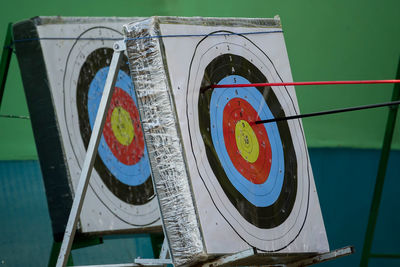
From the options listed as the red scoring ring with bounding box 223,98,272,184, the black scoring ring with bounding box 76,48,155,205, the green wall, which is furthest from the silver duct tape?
the green wall

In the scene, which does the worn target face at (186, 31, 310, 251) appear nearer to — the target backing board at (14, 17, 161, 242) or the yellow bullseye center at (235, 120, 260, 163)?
the yellow bullseye center at (235, 120, 260, 163)


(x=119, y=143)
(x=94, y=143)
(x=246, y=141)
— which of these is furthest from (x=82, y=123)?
(x=246, y=141)

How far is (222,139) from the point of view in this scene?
177 cm

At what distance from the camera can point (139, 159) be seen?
242 cm

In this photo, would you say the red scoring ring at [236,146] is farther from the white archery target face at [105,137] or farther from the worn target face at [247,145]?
the white archery target face at [105,137]

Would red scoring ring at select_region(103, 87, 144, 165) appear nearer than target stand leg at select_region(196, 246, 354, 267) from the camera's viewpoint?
No

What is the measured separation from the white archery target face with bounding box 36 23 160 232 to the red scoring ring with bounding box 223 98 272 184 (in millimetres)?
562

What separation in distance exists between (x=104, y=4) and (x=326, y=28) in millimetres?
1069

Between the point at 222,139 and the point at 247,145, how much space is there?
0.11 meters

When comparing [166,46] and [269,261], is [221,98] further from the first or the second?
[269,261]

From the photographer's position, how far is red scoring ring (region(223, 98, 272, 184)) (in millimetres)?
1801

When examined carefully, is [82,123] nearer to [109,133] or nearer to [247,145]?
[109,133]

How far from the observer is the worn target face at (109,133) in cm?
223

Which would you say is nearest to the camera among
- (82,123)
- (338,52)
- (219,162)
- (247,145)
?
(219,162)
